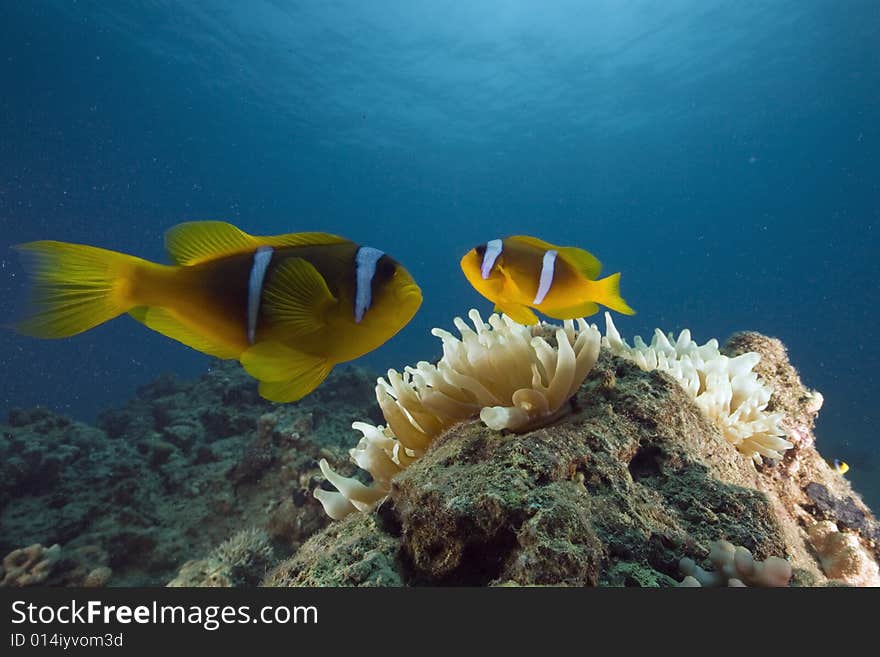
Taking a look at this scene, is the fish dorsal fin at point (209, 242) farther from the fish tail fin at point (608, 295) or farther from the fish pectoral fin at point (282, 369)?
the fish tail fin at point (608, 295)

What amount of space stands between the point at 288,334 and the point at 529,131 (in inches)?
2339

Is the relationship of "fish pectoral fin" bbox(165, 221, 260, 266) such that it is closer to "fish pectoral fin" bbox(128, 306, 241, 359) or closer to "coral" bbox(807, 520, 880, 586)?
"fish pectoral fin" bbox(128, 306, 241, 359)

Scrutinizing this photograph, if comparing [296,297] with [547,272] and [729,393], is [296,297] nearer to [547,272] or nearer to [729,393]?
[547,272]

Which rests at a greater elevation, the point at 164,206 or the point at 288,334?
the point at 164,206

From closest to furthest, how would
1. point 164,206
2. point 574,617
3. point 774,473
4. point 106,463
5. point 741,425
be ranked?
point 574,617
point 741,425
point 774,473
point 106,463
point 164,206

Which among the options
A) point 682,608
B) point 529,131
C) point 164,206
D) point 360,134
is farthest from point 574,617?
point 164,206

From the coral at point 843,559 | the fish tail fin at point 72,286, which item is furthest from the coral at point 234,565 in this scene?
the coral at point 843,559

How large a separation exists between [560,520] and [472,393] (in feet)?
2.97

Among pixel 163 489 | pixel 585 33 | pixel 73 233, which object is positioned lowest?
pixel 163 489

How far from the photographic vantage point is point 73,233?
5828 centimetres

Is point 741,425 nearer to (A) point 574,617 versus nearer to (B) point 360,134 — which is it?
(A) point 574,617

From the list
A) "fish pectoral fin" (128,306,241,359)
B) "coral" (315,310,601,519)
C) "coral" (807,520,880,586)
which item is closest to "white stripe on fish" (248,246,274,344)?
"fish pectoral fin" (128,306,241,359)

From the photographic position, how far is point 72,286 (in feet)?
3.70

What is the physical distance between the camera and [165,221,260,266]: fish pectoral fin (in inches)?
50.6
